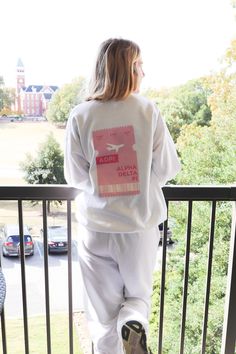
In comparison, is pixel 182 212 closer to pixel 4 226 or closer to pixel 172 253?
pixel 172 253

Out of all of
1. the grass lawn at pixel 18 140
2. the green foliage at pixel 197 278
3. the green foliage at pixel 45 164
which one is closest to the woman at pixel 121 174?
the green foliage at pixel 45 164

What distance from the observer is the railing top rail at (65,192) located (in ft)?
4.84

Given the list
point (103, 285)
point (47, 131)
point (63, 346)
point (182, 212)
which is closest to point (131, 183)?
point (103, 285)

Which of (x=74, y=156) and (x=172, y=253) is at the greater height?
(x=74, y=156)

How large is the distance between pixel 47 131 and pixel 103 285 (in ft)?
5.76

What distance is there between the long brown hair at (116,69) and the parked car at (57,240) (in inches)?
59.4

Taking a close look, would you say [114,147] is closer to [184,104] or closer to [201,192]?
[201,192]

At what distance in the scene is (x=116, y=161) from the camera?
4.12ft

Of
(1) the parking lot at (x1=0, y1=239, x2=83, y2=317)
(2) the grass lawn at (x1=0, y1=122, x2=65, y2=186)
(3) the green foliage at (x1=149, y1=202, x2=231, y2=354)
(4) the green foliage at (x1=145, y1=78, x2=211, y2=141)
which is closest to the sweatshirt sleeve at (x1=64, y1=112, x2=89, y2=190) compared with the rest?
(2) the grass lawn at (x1=0, y1=122, x2=65, y2=186)

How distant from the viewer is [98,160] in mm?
1261

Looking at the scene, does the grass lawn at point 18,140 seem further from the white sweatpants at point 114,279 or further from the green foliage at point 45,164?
the white sweatpants at point 114,279

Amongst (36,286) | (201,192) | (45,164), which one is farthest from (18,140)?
(36,286)

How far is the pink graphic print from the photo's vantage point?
1.24 metres

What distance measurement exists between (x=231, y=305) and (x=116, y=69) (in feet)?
4.22
